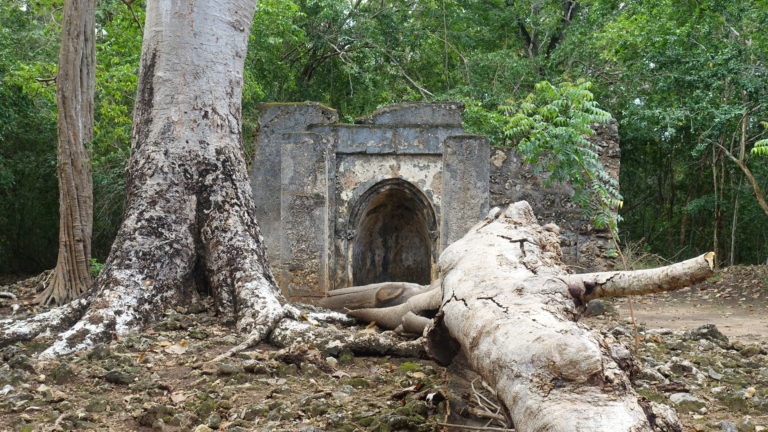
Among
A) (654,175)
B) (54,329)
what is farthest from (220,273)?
(654,175)

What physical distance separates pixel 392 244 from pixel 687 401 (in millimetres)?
7387

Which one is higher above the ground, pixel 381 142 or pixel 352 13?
pixel 352 13

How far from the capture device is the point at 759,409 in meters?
3.92

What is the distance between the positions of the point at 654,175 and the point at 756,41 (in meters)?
8.33

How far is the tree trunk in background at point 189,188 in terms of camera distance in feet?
16.1

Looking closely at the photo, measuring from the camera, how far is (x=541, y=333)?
2.62m

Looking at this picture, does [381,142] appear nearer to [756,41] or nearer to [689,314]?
[689,314]

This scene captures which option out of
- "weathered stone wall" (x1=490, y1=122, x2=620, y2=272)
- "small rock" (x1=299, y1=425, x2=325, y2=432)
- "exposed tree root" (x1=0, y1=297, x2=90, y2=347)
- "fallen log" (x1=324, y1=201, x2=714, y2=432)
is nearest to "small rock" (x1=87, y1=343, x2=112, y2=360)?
"exposed tree root" (x1=0, y1=297, x2=90, y2=347)

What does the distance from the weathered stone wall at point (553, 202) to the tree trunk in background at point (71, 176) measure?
235 inches

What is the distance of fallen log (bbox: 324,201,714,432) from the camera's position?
7.48ft

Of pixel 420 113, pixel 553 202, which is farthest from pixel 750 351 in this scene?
pixel 420 113

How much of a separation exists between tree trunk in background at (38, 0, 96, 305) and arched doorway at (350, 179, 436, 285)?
4066mm

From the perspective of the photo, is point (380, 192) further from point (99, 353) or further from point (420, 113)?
point (99, 353)

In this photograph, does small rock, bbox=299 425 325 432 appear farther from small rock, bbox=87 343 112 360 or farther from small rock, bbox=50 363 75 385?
small rock, bbox=87 343 112 360
